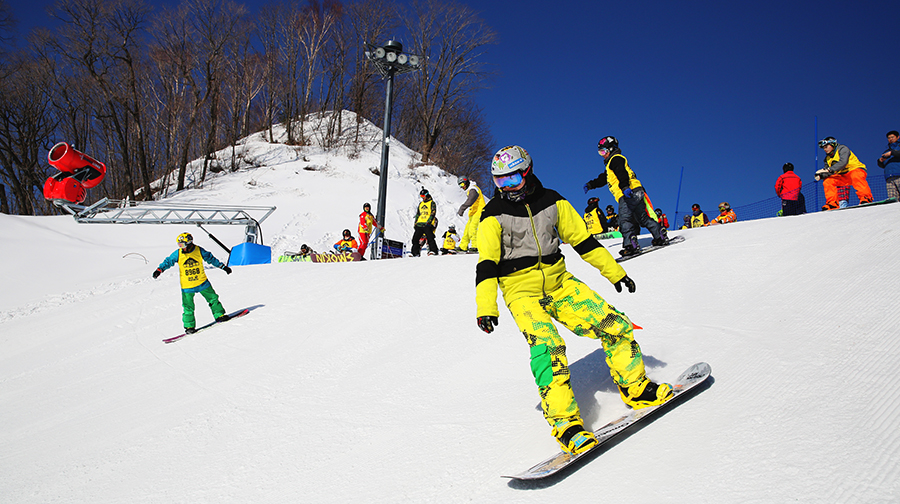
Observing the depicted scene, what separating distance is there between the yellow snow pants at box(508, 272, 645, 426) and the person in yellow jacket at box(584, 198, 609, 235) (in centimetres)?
983

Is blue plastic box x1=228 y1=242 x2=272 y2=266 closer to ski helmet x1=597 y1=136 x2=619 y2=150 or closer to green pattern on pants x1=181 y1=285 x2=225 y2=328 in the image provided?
green pattern on pants x1=181 y1=285 x2=225 y2=328

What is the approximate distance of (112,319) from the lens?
9.34 metres

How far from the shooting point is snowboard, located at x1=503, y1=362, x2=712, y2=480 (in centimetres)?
259

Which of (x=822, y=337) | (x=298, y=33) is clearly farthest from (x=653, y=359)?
(x=298, y=33)

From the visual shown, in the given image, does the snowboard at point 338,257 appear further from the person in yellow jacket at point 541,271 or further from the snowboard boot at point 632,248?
the person in yellow jacket at point 541,271

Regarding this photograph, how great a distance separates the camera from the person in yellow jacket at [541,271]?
3090mm

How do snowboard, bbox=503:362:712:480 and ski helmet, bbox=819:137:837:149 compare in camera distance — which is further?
ski helmet, bbox=819:137:837:149

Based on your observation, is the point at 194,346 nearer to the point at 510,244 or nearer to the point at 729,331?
the point at 510,244

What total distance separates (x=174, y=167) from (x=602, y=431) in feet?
106

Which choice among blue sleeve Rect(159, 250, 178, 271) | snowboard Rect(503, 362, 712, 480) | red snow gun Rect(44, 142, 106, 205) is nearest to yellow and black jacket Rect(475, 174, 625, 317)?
snowboard Rect(503, 362, 712, 480)

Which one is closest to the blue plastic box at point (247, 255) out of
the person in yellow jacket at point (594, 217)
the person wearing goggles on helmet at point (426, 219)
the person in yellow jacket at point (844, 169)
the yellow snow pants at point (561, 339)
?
the person wearing goggles on helmet at point (426, 219)

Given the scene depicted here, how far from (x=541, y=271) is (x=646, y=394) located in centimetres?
105

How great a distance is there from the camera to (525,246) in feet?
10.3

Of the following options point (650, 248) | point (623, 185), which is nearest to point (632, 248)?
point (650, 248)
